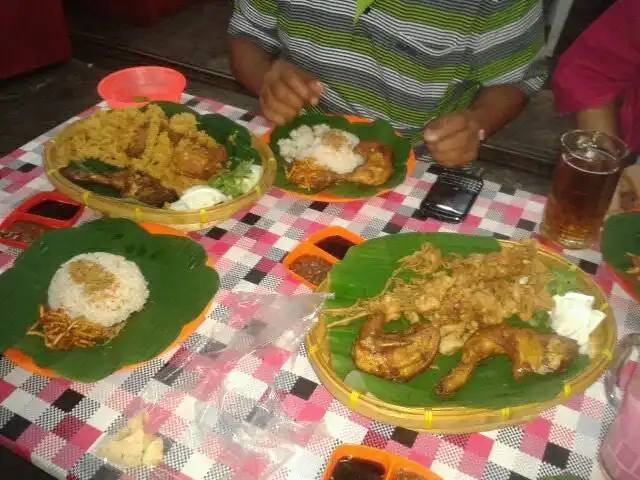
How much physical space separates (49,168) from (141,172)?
0.35 meters

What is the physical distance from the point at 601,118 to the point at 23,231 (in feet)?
9.38

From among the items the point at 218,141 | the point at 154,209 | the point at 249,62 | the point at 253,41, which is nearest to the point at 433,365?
the point at 154,209

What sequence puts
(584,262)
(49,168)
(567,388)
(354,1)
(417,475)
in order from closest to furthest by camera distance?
(417,475), (567,388), (584,262), (49,168), (354,1)

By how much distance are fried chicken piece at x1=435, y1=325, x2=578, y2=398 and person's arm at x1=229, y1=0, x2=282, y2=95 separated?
2053 mm

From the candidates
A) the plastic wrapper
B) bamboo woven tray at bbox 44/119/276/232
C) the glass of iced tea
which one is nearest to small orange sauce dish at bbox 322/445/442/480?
the plastic wrapper

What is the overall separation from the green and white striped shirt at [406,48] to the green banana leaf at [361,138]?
0.43 meters

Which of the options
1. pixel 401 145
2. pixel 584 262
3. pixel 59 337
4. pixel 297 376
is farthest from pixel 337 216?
pixel 59 337

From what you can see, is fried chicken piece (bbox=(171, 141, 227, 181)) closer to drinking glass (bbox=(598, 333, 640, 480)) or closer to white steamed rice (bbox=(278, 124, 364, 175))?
white steamed rice (bbox=(278, 124, 364, 175))

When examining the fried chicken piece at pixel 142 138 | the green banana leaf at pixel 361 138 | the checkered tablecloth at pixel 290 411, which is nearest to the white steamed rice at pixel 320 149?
the green banana leaf at pixel 361 138

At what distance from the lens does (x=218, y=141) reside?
2.40m

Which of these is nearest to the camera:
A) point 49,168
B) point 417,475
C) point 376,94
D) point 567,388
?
point 417,475

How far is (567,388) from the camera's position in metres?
1.39

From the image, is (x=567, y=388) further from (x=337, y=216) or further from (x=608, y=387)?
(x=337, y=216)

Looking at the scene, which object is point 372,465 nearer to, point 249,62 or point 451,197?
point 451,197
